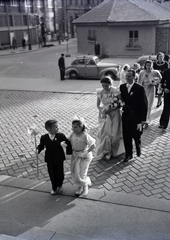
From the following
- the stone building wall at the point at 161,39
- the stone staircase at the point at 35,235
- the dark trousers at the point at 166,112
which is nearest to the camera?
the stone staircase at the point at 35,235

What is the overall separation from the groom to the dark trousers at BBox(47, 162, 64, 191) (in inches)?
75.4

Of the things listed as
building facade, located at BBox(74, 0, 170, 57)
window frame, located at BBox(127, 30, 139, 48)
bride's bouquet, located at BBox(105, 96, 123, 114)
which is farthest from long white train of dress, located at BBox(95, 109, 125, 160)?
window frame, located at BBox(127, 30, 139, 48)

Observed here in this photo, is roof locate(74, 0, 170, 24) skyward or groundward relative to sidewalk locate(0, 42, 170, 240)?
skyward

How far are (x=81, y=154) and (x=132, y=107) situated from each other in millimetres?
1754

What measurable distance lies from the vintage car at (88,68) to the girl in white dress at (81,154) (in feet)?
40.3

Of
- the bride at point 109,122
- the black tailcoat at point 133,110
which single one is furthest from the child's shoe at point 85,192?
the black tailcoat at point 133,110

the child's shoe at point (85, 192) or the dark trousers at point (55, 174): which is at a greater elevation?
the dark trousers at point (55, 174)

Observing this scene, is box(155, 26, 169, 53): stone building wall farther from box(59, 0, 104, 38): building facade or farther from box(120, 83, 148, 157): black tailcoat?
box(59, 0, 104, 38): building facade

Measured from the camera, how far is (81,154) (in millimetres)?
5262

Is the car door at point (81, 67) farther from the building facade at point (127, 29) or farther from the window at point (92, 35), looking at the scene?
the window at point (92, 35)

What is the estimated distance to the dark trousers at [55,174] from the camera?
5309 mm

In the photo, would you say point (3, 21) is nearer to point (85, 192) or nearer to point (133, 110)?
point (133, 110)

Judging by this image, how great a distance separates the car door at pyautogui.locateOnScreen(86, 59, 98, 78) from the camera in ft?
57.5

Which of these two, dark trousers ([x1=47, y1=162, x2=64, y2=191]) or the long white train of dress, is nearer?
dark trousers ([x1=47, y1=162, x2=64, y2=191])
